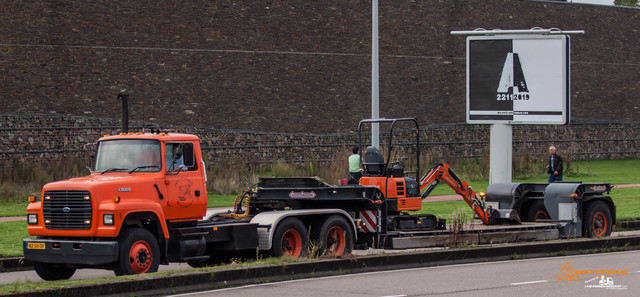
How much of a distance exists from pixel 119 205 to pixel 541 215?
33.6ft

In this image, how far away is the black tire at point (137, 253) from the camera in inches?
547

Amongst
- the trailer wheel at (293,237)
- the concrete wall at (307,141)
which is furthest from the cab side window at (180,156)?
the concrete wall at (307,141)

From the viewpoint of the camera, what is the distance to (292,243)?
16156 millimetres

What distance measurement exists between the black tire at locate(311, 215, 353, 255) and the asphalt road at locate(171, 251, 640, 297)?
58.9 inches

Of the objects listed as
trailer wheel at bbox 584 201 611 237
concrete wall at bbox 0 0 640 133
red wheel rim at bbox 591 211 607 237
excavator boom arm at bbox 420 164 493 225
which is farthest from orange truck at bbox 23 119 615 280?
concrete wall at bbox 0 0 640 133

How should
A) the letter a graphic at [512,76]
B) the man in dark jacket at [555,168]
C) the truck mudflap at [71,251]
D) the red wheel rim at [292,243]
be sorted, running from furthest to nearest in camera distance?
1. the man in dark jacket at [555,168]
2. the letter a graphic at [512,76]
3. the red wheel rim at [292,243]
4. the truck mudflap at [71,251]

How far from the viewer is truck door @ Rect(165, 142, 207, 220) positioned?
15.0 metres

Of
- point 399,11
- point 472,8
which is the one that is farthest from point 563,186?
point 472,8

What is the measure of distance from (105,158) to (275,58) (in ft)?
109

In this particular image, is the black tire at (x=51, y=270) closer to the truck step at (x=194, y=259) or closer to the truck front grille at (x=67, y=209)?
the truck front grille at (x=67, y=209)

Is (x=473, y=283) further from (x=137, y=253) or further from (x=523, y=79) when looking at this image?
(x=523, y=79)

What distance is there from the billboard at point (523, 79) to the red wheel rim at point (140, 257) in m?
13.7

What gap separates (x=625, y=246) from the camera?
18.4 meters

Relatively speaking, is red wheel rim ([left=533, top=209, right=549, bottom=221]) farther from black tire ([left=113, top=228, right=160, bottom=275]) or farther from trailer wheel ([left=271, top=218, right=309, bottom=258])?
black tire ([left=113, top=228, right=160, bottom=275])
